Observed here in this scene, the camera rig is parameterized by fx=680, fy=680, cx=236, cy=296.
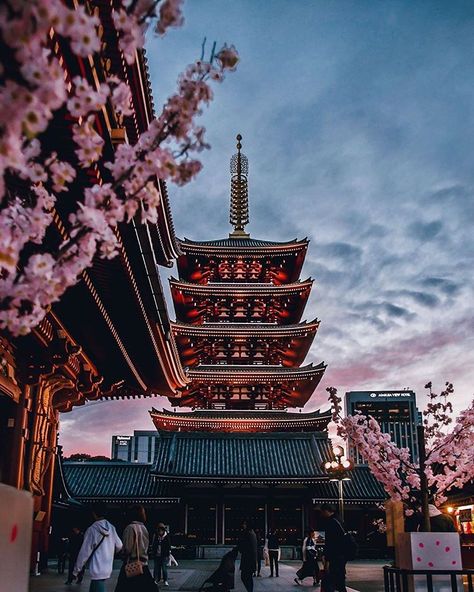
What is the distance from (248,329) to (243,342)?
1.57 meters

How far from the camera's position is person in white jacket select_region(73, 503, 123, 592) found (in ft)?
32.3

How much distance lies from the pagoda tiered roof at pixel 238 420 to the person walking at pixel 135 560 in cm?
2872

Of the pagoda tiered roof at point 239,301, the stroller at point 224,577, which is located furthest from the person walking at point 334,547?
the pagoda tiered roof at point 239,301

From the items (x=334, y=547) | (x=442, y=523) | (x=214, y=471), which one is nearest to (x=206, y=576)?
(x=214, y=471)

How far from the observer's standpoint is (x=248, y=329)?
38.5m

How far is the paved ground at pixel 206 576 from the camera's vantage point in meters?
17.8

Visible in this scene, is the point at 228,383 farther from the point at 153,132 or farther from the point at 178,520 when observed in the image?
the point at 153,132

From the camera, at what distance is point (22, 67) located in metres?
2.99

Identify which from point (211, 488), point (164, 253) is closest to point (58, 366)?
point (164, 253)

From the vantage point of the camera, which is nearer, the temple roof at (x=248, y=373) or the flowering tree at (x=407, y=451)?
the flowering tree at (x=407, y=451)

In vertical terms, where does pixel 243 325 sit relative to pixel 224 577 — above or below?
above

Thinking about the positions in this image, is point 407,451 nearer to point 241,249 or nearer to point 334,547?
point 334,547

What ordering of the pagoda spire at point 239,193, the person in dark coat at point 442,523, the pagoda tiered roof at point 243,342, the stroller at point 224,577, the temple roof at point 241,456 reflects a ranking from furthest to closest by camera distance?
the pagoda spire at point 239,193, the pagoda tiered roof at point 243,342, the temple roof at point 241,456, the stroller at point 224,577, the person in dark coat at point 442,523

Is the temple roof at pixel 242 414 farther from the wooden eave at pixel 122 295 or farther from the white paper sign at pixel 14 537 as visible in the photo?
the white paper sign at pixel 14 537
